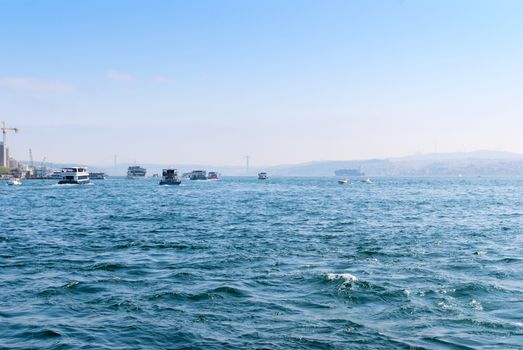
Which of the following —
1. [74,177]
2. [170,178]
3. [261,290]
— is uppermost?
[74,177]

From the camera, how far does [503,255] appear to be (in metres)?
29.8

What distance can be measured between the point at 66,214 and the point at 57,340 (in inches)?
1879

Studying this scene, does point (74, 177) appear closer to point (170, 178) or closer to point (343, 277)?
point (170, 178)

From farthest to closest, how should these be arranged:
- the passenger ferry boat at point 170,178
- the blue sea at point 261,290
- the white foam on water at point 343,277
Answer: the passenger ferry boat at point 170,178
the white foam on water at point 343,277
the blue sea at point 261,290

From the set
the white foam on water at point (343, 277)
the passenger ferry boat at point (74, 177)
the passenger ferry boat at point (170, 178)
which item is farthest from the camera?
the passenger ferry boat at point (170, 178)

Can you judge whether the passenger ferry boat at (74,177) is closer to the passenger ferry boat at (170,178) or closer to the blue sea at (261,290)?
the passenger ferry boat at (170,178)

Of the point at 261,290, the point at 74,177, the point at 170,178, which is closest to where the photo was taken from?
the point at 261,290

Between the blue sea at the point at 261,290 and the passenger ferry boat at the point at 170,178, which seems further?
the passenger ferry boat at the point at 170,178

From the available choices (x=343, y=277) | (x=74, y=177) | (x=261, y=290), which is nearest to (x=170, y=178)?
(x=74, y=177)

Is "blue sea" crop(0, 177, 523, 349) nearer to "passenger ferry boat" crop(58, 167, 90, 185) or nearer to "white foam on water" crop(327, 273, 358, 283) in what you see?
"white foam on water" crop(327, 273, 358, 283)

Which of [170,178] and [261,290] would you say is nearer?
[261,290]

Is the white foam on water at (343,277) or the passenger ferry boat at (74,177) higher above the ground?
the passenger ferry boat at (74,177)

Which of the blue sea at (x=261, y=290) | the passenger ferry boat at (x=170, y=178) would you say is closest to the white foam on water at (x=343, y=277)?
the blue sea at (x=261, y=290)

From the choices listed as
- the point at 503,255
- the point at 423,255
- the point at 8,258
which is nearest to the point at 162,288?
the point at 8,258
